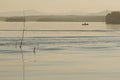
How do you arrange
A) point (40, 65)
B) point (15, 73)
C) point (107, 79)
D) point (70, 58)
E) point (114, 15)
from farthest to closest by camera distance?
point (114, 15) < point (70, 58) < point (40, 65) < point (15, 73) < point (107, 79)

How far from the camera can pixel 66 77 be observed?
9609 millimetres

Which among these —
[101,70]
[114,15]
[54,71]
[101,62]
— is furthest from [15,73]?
[114,15]

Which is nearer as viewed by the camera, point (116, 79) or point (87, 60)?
point (116, 79)

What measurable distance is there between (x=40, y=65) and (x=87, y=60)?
1868mm

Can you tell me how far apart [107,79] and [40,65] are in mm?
2856

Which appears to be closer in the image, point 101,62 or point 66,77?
point 66,77

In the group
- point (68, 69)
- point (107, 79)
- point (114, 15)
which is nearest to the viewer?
point (107, 79)

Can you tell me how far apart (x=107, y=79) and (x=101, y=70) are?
1433 millimetres

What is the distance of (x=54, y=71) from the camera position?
34.4ft

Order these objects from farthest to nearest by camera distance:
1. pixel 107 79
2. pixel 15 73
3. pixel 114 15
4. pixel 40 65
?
pixel 114 15 → pixel 40 65 → pixel 15 73 → pixel 107 79

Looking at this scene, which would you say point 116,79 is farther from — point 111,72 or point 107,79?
point 111,72

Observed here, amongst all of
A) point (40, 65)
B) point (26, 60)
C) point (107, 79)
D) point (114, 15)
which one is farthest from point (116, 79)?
point (114, 15)

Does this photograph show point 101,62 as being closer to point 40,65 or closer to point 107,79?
point 40,65

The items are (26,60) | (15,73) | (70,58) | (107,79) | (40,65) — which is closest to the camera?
(107,79)
